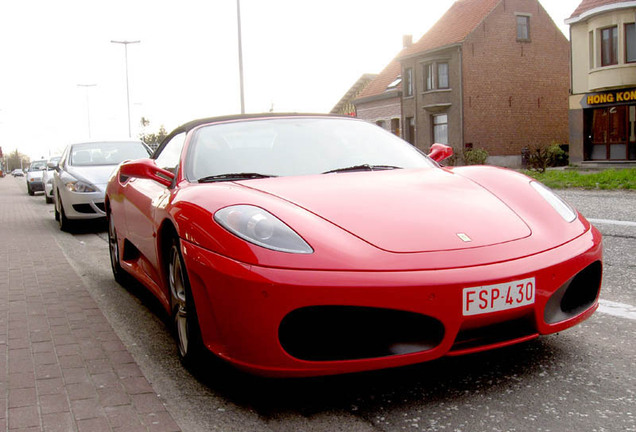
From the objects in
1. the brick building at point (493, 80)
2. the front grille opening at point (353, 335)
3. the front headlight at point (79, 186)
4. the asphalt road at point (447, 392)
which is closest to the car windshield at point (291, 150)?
the asphalt road at point (447, 392)

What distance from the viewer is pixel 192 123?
438 cm

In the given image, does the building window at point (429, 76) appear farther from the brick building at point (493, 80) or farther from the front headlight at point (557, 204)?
the front headlight at point (557, 204)

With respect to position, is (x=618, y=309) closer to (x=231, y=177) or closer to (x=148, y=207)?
(x=231, y=177)

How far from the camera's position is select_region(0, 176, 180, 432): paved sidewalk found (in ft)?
9.03

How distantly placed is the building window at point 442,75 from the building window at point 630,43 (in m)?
12.7

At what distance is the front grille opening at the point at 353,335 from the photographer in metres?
2.57

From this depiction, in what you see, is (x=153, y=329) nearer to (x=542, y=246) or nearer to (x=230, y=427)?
(x=230, y=427)

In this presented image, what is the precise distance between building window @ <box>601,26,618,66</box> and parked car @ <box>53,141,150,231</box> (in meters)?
20.7

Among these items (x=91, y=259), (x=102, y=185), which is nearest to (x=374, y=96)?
(x=102, y=185)

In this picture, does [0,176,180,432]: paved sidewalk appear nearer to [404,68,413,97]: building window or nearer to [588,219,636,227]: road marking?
[588,219,636,227]: road marking

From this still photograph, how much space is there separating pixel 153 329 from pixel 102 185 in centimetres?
653

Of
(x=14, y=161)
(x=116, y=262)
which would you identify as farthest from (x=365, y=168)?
(x=14, y=161)

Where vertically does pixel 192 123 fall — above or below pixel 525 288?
above

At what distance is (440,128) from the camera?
37.8 m
